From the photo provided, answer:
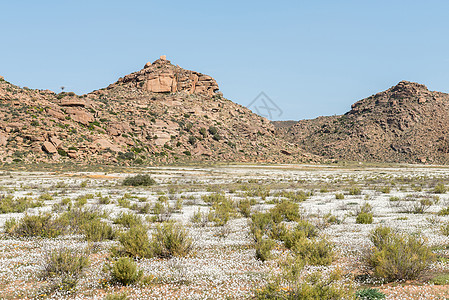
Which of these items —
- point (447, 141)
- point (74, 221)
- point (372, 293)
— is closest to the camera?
point (372, 293)

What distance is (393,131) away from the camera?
4697 inches

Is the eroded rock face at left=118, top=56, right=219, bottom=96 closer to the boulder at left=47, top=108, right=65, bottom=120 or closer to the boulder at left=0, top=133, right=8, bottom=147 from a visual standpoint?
the boulder at left=47, top=108, right=65, bottom=120

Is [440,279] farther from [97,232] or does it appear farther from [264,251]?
[97,232]

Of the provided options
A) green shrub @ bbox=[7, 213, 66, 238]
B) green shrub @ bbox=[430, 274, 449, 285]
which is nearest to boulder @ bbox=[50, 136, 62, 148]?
green shrub @ bbox=[7, 213, 66, 238]

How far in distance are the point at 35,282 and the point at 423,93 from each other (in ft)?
484

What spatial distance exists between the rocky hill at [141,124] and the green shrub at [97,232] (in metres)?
50.7

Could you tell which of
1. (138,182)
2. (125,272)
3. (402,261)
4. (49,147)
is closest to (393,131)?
(49,147)

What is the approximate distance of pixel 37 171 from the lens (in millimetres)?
46594

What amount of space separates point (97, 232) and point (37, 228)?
2532 millimetres

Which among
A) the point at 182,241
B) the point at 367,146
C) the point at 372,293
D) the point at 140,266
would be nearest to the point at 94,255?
the point at 140,266

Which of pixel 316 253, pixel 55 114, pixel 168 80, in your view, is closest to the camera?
pixel 316 253

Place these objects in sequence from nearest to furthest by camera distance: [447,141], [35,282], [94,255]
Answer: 1. [35,282]
2. [94,255]
3. [447,141]

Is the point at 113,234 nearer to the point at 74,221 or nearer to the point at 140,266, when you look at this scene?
the point at 74,221

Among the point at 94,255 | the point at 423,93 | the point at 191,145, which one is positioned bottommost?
the point at 94,255
